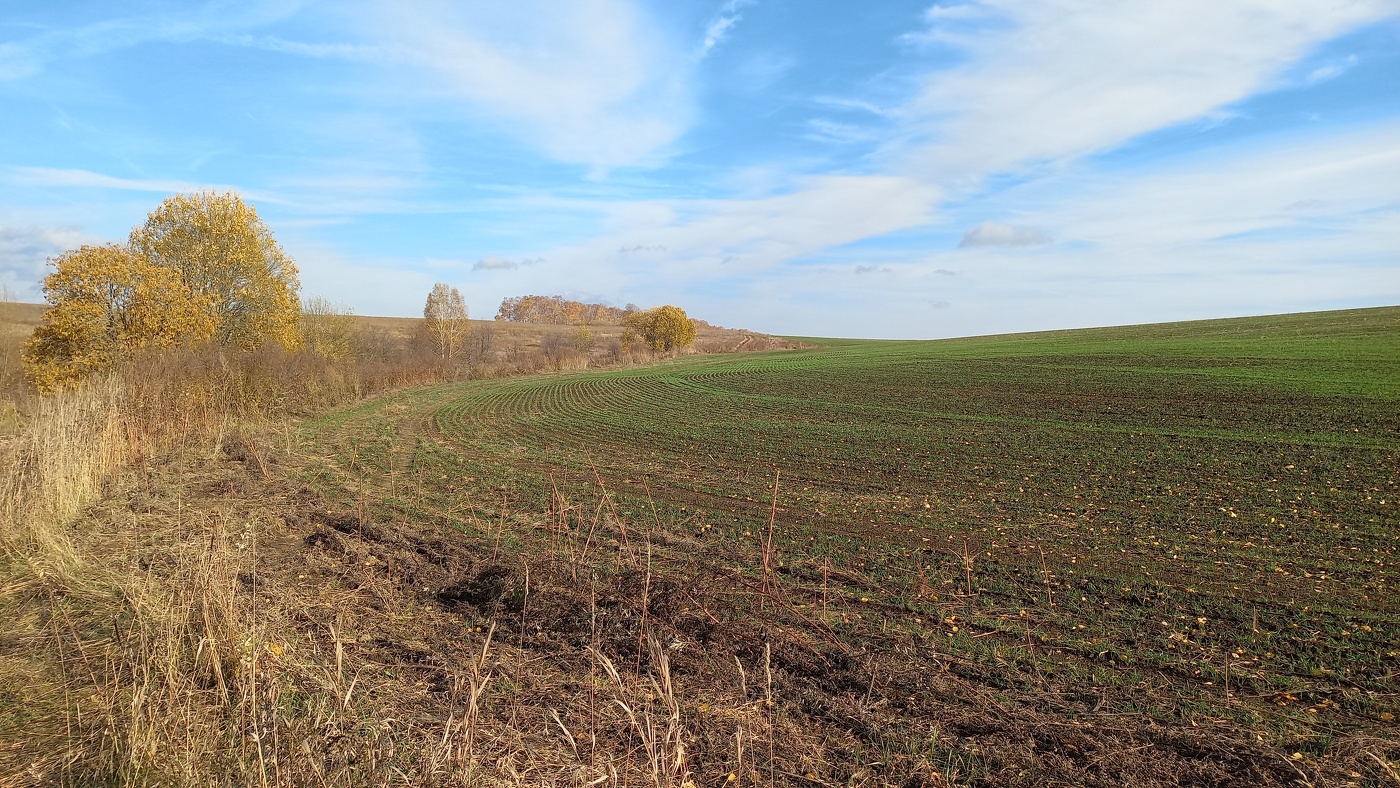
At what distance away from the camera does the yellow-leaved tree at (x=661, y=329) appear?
65.8 m

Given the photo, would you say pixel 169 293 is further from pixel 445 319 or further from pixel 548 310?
pixel 548 310

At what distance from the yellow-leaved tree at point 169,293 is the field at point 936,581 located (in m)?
10.4

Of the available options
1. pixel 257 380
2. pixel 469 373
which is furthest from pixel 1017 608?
pixel 469 373

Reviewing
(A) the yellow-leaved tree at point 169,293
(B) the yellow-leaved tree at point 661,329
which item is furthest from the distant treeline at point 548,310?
(A) the yellow-leaved tree at point 169,293

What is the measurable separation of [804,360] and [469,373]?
75.9ft

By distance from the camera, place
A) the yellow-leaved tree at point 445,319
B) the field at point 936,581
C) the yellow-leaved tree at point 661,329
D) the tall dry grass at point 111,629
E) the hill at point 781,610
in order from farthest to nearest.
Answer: the yellow-leaved tree at point 661,329, the yellow-leaved tree at point 445,319, the field at point 936,581, the hill at point 781,610, the tall dry grass at point 111,629

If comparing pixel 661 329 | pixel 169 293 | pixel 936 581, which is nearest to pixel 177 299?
pixel 169 293

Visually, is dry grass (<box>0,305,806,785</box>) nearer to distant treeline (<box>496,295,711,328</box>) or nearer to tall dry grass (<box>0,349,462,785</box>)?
tall dry grass (<box>0,349,462,785</box>)

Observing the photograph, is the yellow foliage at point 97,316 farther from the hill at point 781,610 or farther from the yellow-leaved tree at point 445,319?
the yellow-leaved tree at point 445,319

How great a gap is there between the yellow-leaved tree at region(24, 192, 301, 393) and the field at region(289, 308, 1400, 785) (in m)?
10.4

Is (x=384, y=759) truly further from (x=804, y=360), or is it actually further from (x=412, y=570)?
(x=804, y=360)

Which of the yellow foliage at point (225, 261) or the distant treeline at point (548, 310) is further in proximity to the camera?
the distant treeline at point (548, 310)

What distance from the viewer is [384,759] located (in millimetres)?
3689

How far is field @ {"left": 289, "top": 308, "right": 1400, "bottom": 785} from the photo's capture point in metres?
4.55
